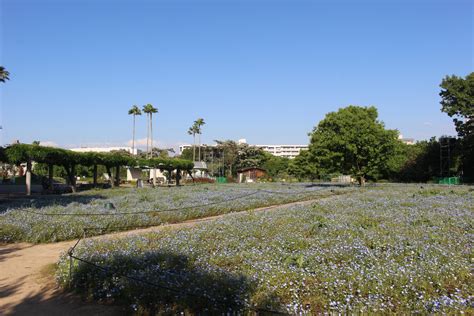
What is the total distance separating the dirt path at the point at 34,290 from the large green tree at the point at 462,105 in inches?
2000

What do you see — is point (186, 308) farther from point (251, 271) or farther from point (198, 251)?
point (198, 251)

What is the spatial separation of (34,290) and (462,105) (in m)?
54.0

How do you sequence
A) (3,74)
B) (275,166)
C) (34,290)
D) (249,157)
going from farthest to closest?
(249,157)
(275,166)
(3,74)
(34,290)

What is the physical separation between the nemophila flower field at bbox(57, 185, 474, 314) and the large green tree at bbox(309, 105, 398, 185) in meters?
25.1

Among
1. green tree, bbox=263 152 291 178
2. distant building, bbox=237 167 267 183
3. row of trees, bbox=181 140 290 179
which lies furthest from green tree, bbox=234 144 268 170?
distant building, bbox=237 167 267 183

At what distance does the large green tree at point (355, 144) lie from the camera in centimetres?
3522

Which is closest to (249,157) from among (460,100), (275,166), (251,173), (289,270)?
(275,166)

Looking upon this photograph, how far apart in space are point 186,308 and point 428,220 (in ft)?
29.9

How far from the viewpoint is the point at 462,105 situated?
49750 mm

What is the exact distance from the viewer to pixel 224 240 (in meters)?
9.52

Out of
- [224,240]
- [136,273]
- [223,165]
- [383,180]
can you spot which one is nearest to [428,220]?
[224,240]

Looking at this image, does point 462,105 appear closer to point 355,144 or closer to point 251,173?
point 355,144

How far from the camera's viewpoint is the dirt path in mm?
6027

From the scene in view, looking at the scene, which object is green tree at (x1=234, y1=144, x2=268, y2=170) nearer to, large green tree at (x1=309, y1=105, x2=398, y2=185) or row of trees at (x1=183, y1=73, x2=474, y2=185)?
row of trees at (x1=183, y1=73, x2=474, y2=185)
